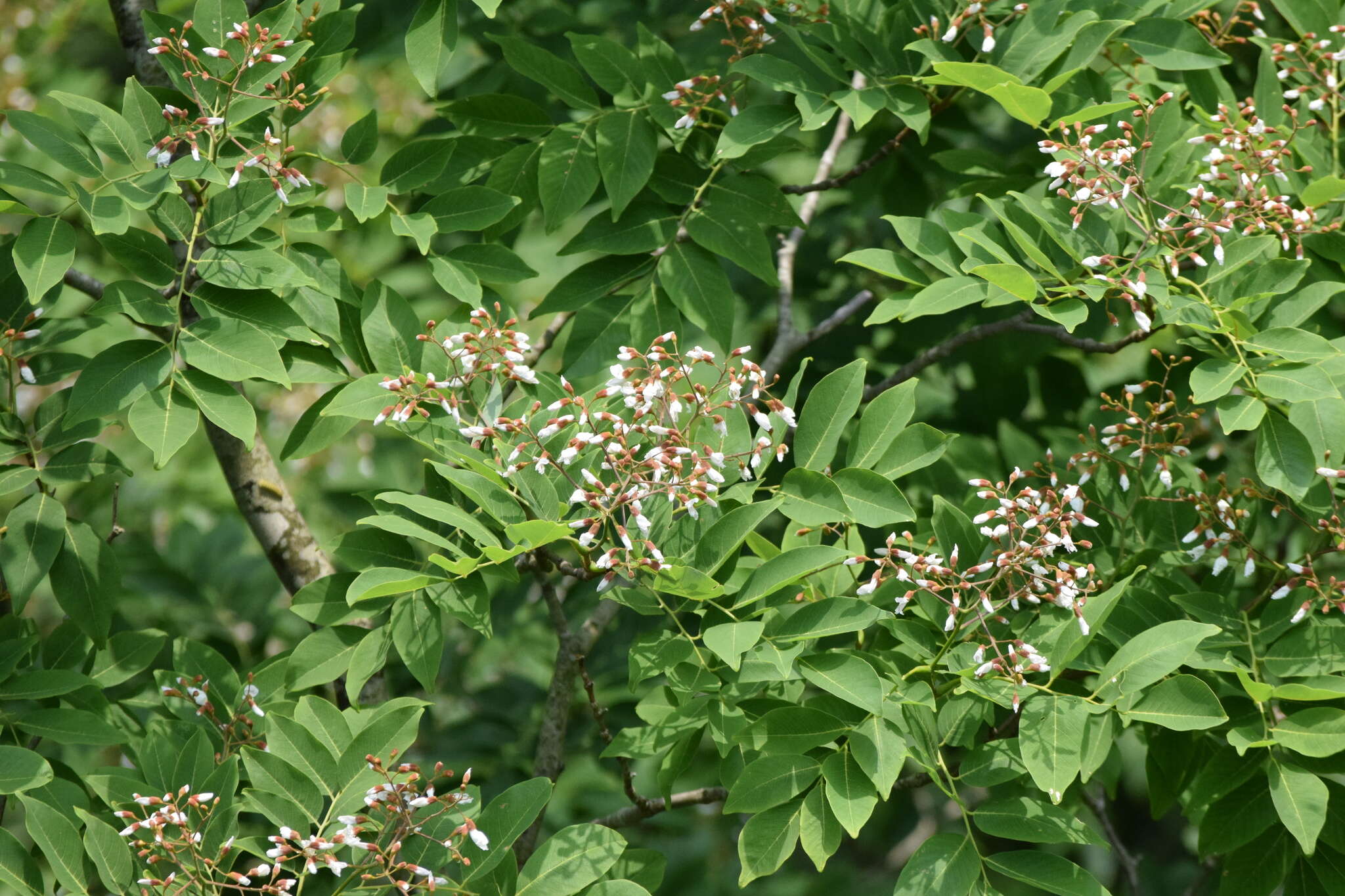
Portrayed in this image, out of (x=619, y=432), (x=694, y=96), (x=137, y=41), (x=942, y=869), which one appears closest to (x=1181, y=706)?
(x=942, y=869)

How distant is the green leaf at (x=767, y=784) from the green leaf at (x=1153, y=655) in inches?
17.1

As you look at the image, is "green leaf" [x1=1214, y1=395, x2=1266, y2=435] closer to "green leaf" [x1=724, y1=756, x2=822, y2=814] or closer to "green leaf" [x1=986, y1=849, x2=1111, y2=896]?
"green leaf" [x1=986, y1=849, x2=1111, y2=896]

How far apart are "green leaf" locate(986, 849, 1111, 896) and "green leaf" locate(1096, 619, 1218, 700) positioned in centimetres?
24

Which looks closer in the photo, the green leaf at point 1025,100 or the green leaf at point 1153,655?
the green leaf at point 1153,655

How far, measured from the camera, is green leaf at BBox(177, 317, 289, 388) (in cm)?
191

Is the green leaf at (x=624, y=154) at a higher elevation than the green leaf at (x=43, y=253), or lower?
lower

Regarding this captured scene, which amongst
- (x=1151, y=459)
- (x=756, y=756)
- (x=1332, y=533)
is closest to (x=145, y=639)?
(x=756, y=756)

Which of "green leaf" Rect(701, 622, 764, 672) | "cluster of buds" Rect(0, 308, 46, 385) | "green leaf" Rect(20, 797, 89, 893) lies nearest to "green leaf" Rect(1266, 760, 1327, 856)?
"green leaf" Rect(701, 622, 764, 672)

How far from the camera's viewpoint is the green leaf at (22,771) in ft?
5.88

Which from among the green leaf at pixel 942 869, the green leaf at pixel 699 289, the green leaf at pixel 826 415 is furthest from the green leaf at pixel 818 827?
the green leaf at pixel 699 289

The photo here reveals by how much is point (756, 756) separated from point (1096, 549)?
28.0 inches

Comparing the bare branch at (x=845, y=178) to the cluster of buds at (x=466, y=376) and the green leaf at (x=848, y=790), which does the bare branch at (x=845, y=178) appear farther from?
the green leaf at (x=848, y=790)

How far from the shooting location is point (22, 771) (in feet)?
5.93

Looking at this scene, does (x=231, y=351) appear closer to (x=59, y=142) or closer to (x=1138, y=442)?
(x=59, y=142)
